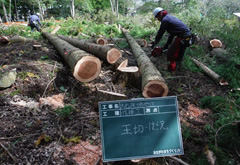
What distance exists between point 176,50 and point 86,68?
2.61 meters

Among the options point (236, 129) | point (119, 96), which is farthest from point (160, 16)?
point (236, 129)

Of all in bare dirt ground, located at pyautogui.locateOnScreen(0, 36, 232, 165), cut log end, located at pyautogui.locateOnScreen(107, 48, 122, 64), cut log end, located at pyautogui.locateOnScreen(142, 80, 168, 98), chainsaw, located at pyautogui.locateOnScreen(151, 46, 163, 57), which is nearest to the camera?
bare dirt ground, located at pyautogui.locateOnScreen(0, 36, 232, 165)

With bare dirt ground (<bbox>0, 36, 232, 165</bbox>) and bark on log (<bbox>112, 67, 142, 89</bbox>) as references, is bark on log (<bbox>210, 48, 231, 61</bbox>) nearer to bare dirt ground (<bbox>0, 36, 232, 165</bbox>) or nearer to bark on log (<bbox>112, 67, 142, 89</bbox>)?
bare dirt ground (<bbox>0, 36, 232, 165</bbox>)

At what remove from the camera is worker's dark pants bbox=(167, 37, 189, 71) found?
4.90 metres

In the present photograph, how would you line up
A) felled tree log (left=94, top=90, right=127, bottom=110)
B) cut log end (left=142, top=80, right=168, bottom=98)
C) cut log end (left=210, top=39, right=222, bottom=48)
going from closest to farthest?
felled tree log (left=94, top=90, right=127, bottom=110), cut log end (left=142, top=80, right=168, bottom=98), cut log end (left=210, top=39, right=222, bottom=48)

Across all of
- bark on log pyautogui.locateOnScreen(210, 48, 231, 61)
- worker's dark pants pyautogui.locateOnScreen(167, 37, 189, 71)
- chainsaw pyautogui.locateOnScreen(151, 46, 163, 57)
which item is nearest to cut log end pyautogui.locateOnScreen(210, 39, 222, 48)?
bark on log pyautogui.locateOnScreen(210, 48, 231, 61)

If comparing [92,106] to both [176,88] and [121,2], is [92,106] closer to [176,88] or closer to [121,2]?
[176,88]

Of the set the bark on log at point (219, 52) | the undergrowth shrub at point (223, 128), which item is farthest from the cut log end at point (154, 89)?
the bark on log at point (219, 52)

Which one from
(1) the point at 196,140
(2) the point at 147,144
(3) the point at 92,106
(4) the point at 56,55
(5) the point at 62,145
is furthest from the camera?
(4) the point at 56,55

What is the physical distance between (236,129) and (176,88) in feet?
5.87

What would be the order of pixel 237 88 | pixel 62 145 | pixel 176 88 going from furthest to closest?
pixel 176 88 → pixel 237 88 → pixel 62 145

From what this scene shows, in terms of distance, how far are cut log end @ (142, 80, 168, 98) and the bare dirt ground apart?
60 cm

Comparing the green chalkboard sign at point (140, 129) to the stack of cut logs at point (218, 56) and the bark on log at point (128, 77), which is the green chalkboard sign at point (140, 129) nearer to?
the bark on log at point (128, 77)

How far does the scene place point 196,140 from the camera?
2.78 metres
